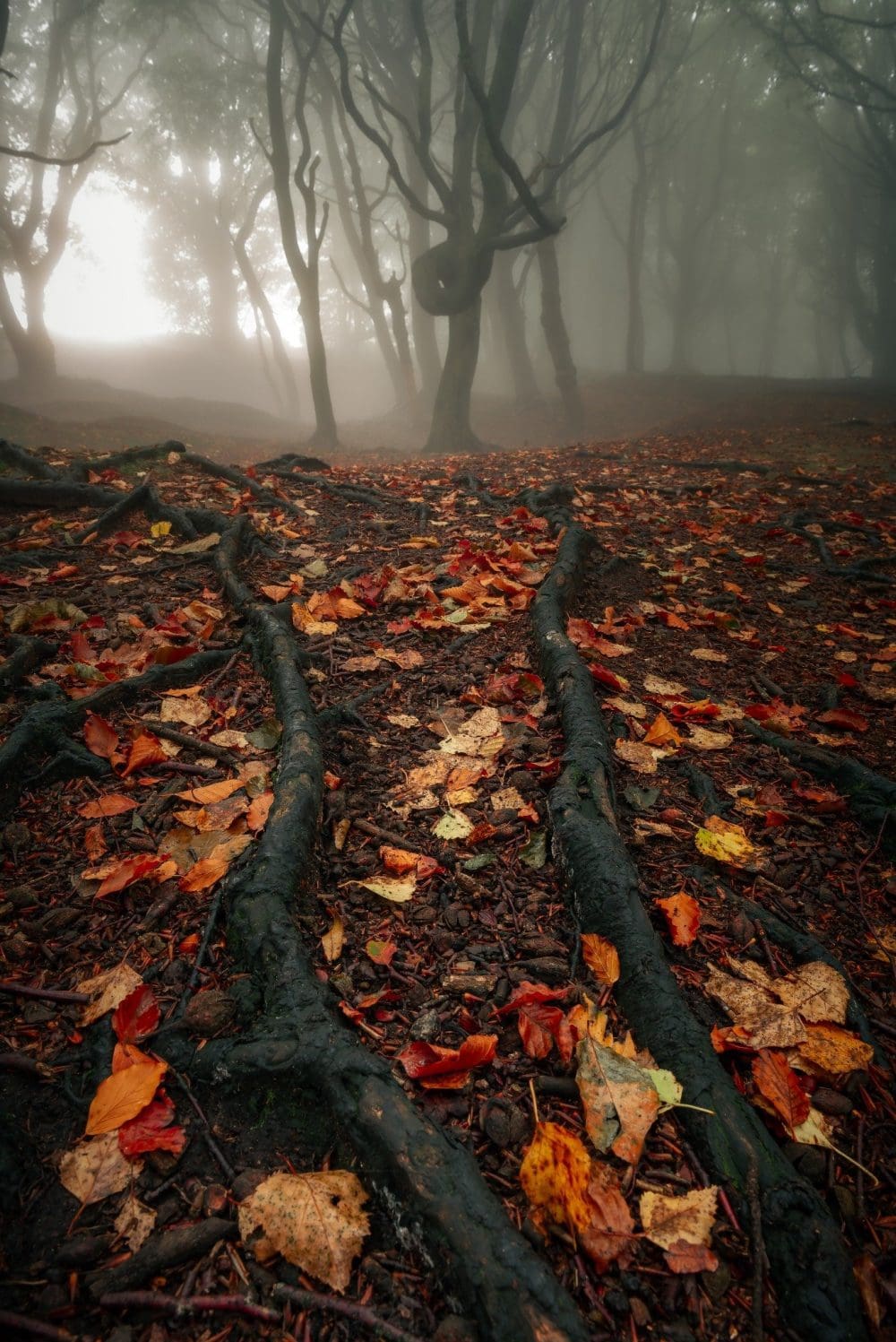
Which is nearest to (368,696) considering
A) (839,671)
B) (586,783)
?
(586,783)

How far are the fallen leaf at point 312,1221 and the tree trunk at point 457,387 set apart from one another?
11.3 m

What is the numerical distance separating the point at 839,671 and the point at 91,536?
4.34 meters

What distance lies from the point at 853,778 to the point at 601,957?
1181mm

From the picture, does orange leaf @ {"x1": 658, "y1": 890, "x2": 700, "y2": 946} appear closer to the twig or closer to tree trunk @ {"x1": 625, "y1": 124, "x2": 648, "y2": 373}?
the twig

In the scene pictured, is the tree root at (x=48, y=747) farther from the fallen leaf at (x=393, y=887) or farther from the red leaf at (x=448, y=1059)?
the red leaf at (x=448, y=1059)

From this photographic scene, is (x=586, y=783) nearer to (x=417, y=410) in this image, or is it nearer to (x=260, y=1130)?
(x=260, y=1130)

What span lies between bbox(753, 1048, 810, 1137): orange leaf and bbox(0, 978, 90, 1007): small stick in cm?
140

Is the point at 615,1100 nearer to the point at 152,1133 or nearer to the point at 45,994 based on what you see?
the point at 152,1133

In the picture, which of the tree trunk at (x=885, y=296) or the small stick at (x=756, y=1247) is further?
the tree trunk at (x=885, y=296)

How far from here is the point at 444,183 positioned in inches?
369

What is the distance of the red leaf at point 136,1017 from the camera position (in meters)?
1.24

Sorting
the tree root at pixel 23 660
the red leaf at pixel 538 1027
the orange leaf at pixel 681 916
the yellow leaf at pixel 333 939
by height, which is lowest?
the red leaf at pixel 538 1027

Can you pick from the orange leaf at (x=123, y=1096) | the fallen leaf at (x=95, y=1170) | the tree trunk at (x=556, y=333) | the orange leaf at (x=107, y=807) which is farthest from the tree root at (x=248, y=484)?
the tree trunk at (x=556, y=333)

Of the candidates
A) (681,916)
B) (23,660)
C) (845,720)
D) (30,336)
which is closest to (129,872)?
(23,660)
